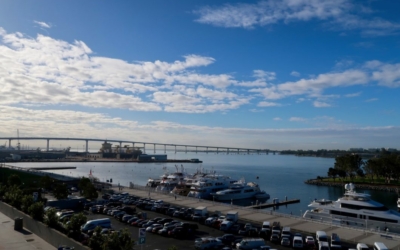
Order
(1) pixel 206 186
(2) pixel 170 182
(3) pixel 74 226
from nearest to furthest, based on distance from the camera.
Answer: (3) pixel 74 226
(1) pixel 206 186
(2) pixel 170 182

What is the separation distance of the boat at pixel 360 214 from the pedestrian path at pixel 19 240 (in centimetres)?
1605

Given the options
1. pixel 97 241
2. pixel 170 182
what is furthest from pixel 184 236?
pixel 170 182

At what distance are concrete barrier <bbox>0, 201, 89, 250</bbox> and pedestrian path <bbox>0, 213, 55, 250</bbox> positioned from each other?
0.20m

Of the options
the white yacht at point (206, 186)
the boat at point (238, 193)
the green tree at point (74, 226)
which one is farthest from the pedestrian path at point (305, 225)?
the boat at point (238, 193)

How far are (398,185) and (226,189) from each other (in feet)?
89.0

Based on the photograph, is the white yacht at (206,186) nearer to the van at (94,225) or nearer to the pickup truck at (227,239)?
the van at (94,225)

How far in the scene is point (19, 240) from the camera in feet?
49.9

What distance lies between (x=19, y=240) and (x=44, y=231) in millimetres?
1253

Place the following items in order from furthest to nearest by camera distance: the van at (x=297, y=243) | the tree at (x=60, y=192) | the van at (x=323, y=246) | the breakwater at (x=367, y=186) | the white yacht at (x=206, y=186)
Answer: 1. the breakwater at (x=367, y=186)
2. the white yacht at (x=206, y=186)
3. the tree at (x=60, y=192)
4. the van at (x=297, y=243)
5. the van at (x=323, y=246)

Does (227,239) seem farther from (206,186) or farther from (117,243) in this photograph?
(206,186)

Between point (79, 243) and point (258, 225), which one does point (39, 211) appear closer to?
point (79, 243)

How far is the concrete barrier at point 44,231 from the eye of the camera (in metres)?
12.6

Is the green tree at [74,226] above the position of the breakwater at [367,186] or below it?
above

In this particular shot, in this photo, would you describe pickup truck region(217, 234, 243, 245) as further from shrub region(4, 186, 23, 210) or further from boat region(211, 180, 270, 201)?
boat region(211, 180, 270, 201)
